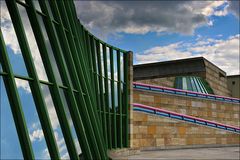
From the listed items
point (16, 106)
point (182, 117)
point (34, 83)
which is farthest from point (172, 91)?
point (16, 106)

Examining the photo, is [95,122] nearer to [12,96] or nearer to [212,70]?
[12,96]

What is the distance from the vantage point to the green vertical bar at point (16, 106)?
24.7 ft

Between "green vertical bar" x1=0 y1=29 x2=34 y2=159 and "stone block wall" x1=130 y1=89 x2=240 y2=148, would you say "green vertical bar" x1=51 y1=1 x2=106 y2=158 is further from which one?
"stone block wall" x1=130 y1=89 x2=240 y2=148

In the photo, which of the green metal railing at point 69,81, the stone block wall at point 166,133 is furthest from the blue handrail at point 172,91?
the green metal railing at point 69,81

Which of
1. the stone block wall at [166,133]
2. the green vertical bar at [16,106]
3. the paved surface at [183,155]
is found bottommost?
the paved surface at [183,155]

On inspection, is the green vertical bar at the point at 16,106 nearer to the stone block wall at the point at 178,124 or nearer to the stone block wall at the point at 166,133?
the stone block wall at the point at 178,124

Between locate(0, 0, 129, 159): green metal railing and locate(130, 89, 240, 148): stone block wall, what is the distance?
2.41 metres

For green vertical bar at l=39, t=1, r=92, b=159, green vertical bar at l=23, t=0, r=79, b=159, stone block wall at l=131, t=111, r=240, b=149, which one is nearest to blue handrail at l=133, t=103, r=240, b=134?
stone block wall at l=131, t=111, r=240, b=149

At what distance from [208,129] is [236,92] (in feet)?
83.0

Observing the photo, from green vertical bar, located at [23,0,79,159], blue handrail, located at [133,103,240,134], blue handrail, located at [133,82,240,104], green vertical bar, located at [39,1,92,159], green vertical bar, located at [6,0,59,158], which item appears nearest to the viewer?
green vertical bar, located at [6,0,59,158]

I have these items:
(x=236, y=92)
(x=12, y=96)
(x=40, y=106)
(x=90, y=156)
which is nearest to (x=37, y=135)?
(x=40, y=106)

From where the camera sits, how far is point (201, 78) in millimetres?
40281

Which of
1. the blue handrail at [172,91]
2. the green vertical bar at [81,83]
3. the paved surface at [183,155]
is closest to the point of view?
the green vertical bar at [81,83]

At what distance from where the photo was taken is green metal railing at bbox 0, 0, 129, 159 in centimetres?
836
